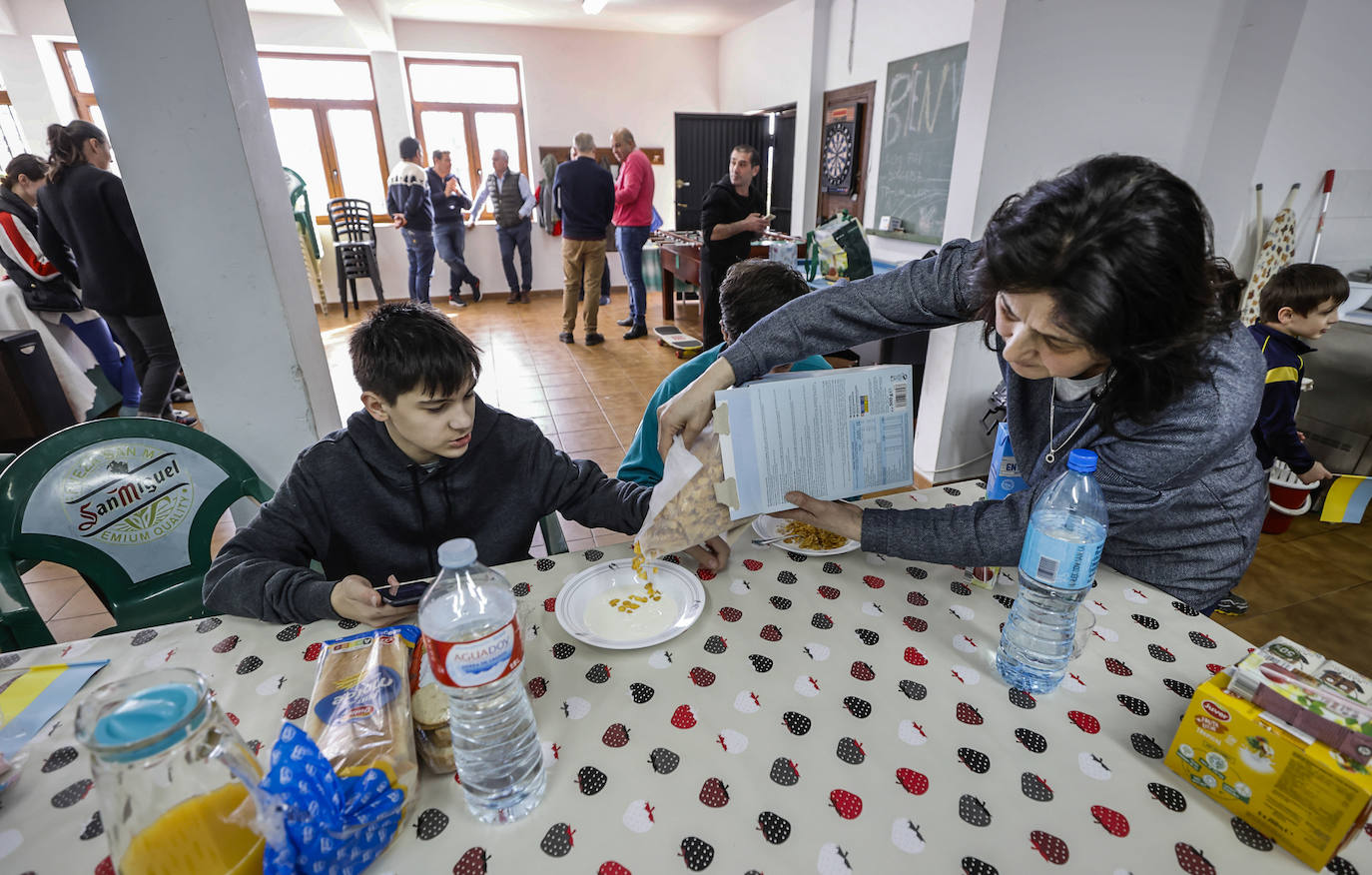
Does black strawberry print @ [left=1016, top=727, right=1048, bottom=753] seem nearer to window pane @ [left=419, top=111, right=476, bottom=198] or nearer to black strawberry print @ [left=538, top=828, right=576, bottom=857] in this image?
black strawberry print @ [left=538, top=828, right=576, bottom=857]

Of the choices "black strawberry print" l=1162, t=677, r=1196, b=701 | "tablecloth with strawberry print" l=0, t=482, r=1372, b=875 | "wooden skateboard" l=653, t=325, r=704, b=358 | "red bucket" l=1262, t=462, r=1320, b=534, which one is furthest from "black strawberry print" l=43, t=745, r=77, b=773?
"wooden skateboard" l=653, t=325, r=704, b=358

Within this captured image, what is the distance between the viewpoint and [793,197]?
5.20 metres

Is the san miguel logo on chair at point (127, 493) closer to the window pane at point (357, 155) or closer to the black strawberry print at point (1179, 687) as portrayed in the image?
the black strawberry print at point (1179, 687)

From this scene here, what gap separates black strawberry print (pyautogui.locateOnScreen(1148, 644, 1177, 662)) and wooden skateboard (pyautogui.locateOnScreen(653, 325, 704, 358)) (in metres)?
4.17

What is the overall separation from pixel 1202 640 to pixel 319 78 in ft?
26.2

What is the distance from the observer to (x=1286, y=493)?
2561mm

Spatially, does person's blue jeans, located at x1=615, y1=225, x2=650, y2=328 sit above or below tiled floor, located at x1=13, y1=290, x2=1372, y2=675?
above

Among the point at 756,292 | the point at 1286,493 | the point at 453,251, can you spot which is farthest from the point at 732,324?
the point at 453,251

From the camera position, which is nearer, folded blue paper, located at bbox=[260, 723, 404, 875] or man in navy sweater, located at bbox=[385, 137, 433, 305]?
folded blue paper, located at bbox=[260, 723, 404, 875]

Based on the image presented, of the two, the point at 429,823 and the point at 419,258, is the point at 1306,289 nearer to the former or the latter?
the point at 429,823

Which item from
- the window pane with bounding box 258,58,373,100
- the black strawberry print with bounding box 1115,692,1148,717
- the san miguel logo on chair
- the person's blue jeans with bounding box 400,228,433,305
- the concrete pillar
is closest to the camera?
the black strawberry print with bounding box 1115,692,1148,717

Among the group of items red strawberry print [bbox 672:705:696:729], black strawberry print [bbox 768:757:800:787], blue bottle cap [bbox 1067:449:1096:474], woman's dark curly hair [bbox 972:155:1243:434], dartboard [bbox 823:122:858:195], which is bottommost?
black strawberry print [bbox 768:757:800:787]

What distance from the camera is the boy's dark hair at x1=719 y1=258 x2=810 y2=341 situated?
5.41 ft

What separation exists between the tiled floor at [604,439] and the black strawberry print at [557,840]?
187 cm
